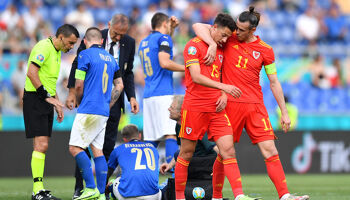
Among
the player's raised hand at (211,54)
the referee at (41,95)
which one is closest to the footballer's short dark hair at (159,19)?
the referee at (41,95)

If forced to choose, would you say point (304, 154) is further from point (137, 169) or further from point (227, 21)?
point (227, 21)

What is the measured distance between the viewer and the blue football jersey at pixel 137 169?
7461mm

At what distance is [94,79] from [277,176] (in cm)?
262

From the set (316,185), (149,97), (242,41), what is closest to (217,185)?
(242,41)

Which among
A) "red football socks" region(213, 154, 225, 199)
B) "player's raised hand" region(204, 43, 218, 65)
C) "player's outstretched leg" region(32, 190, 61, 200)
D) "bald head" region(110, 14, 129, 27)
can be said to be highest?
"bald head" region(110, 14, 129, 27)

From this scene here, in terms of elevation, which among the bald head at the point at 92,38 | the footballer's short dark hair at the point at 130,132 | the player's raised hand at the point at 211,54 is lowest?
the footballer's short dark hair at the point at 130,132

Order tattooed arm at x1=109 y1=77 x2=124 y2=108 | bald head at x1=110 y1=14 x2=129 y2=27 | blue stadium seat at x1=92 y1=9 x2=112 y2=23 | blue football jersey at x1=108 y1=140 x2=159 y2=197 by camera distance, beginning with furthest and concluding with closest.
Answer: blue stadium seat at x1=92 y1=9 x2=112 y2=23 → bald head at x1=110 y1=14 x2=129 y2=27 → tattooed arm at x1=109 y1=77 x2=124 y2=108 → blue football jersey at x1=108 y1=140 x2=159 y2=197

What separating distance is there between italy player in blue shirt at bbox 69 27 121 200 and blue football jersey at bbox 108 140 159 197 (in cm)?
37

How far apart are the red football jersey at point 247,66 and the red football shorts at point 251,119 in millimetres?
73

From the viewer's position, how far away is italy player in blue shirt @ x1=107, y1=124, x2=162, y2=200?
294 inches

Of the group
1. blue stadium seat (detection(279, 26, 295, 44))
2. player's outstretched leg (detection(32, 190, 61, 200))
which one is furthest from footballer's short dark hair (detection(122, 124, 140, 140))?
blue stadium seat (detection(279, 26, 295, 44))

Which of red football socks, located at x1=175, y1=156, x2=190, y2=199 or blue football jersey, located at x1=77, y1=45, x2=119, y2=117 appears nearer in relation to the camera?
red football socks, located at x1=175, y1=156, x2=190, y2=199

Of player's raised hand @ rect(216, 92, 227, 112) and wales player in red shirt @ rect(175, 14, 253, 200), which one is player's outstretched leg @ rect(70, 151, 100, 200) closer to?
wales player in red shirt @ rect(175, 14, 253, 200)

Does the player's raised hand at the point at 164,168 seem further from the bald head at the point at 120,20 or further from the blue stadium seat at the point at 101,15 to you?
the blue stadium seat at the point at 101,15
